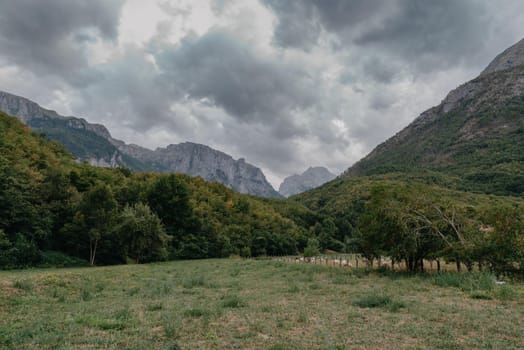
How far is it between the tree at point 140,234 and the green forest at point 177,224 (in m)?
0.13

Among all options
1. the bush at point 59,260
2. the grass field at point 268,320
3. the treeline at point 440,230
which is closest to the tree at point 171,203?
the bush at point 59,260

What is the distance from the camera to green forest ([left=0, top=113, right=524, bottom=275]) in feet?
61.7

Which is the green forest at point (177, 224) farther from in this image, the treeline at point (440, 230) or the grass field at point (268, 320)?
the grass field at point (268, 320)

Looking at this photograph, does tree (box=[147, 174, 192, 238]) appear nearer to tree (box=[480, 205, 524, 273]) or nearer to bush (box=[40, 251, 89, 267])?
bush (box=[40, 251, 89, 267])

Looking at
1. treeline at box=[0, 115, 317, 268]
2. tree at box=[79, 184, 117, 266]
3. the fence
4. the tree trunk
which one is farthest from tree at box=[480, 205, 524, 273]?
the tree trunk

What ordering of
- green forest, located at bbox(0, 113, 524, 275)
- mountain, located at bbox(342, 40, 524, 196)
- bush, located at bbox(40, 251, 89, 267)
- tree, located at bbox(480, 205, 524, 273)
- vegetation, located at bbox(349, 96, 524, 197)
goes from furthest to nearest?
mountain, located at bbox(342, 40, 524, 196) < vegetation, located at bbox(349, 96, 524, 197) < bush, located at bbox(40, 251, 89, 267) < green forest, located at bbox(0, 113, 524, 275) < tree, located at bbox(480, 205, 524, 273)

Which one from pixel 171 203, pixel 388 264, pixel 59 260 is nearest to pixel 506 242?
pixel 388 264

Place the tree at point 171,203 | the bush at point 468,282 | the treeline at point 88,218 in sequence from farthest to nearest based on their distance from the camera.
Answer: the tree at point 171,203 < the treeline at point 88,218 < the bush at point 468,282

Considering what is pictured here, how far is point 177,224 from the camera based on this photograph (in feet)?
176

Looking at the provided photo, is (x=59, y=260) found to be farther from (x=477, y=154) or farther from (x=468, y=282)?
(x=477, y=154)

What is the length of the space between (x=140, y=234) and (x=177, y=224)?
52.5 feet

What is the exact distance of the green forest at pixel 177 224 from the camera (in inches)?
740

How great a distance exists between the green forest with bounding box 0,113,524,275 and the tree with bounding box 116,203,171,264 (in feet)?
0.42

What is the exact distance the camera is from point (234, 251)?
61.8 m
